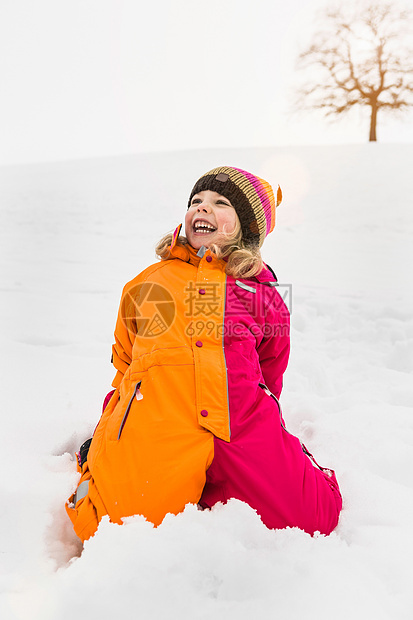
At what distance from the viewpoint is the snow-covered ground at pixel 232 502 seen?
1.24 m

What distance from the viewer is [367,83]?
56.7 feet

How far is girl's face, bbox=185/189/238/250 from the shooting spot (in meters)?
1.93

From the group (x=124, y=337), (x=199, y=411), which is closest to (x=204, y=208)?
(x=124, y=337)

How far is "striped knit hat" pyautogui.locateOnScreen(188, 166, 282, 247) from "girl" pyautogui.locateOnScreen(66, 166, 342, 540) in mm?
163

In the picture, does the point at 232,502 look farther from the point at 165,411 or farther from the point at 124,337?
the point at 124,337

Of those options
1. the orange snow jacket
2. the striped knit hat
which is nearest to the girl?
the orange snow jacket

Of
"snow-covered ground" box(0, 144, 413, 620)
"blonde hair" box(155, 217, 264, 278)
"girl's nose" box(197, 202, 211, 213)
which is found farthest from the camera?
"girl's nose" box(197, 202, 211, 213)

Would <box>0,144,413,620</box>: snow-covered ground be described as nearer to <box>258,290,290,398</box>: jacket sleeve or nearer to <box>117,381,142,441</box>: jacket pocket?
<box>117,381,142,441</box>: jacket pocket

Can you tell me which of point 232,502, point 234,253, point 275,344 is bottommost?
point 232,502

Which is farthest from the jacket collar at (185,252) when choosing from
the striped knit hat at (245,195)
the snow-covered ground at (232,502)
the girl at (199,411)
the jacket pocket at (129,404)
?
the snow-covered ground at (232,502)

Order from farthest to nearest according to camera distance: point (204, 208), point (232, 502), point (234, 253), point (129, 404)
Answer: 1. point (204, 208)
2. point (234, 253)
3. point (129, 404)
4. point (232, 502)

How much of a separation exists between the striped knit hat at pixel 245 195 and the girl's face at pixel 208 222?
5 cm

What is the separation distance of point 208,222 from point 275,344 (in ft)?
1.85

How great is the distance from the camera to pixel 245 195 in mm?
2061
